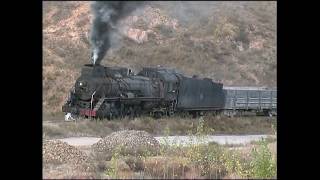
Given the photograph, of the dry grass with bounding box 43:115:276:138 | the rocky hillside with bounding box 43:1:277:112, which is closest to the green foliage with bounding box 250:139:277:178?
the dry grass with bounding box 43:115:276:138

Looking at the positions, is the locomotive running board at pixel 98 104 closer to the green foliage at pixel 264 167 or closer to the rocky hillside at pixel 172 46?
the rocky hillside at pixel 172 46

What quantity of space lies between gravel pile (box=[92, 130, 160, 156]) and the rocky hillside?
17491 millimetres

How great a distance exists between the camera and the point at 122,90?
80.0ft

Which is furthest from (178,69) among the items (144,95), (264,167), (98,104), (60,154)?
(264,167)

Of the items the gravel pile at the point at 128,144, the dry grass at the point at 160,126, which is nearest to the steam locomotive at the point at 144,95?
the dry grass at the point at 160,126

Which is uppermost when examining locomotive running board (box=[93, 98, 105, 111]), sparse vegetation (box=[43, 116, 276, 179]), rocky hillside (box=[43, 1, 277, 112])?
rocky hillside (box=[43, 1, 277, 112])

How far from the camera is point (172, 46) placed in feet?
159

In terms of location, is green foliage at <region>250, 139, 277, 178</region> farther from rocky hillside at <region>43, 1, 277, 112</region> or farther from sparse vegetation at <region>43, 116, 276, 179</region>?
rocky hillside at <region>43, 1, 277, 112</region>

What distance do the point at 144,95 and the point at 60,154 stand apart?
46.3 feet

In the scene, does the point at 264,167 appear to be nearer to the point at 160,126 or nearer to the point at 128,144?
the point at 128,144

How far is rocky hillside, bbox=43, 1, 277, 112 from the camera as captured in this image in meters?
38.4
